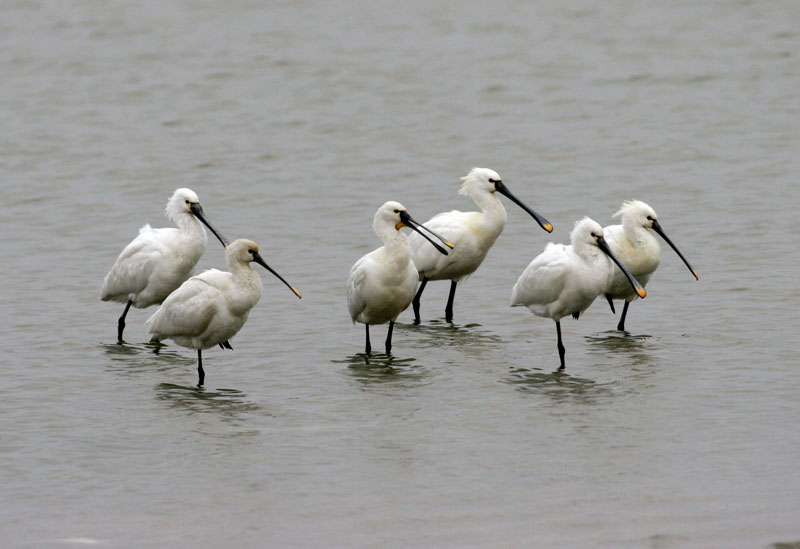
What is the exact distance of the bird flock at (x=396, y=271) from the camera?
33.4ft

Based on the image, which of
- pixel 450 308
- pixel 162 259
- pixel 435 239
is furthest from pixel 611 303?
pixel 162 259

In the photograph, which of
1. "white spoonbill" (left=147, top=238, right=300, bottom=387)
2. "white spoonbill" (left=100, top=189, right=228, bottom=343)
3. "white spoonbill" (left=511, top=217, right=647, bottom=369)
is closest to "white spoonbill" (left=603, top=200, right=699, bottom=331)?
"white spoonbill" (left=511, top=217, right=647, bottom=369)

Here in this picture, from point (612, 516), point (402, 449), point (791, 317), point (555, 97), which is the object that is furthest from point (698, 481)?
point (555, 97)

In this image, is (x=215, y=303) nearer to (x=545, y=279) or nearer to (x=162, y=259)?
(x=162, y=259)

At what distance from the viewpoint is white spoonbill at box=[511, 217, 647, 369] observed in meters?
10.6

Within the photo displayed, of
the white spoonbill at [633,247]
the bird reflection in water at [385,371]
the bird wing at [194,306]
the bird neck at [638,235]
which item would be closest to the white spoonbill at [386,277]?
the bird reflection in water at [385,371]

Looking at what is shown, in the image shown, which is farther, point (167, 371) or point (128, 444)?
point (167, 371)

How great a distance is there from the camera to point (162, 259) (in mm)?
11648

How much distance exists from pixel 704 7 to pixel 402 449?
22.0 m

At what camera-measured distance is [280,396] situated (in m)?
9.87

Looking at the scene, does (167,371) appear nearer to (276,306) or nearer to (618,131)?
(276,306)

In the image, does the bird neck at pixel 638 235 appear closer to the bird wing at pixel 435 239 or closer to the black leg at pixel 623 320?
the black leg at pixel 623 320

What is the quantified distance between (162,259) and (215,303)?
170 centimetres

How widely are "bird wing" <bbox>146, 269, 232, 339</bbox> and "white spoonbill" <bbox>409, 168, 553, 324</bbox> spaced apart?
2.54 meters
